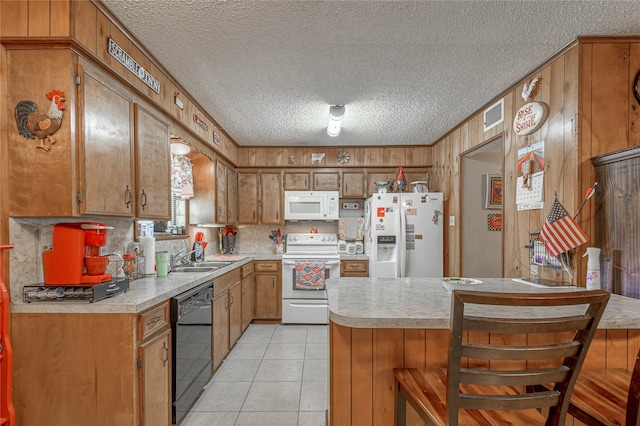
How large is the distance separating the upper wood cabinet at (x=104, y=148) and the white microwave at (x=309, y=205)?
2.54 metres

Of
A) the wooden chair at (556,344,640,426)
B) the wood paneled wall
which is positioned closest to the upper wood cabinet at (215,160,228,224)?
the wood paneled wall

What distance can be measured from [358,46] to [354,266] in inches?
111

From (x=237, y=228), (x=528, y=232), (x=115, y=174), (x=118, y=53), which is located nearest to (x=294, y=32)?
(x=118, y=53)

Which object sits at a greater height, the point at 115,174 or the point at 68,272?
the point at 115,174

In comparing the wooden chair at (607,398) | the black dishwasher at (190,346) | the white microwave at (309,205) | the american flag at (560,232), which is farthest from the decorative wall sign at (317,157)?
the wooden chair at (607,398)

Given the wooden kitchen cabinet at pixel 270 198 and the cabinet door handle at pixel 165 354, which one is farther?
the wooden kitchen cabinet at pixel 270 198

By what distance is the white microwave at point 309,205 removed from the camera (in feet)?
14.5

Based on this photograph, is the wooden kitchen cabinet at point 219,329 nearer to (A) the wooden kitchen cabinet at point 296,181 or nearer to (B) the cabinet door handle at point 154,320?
(B) the cabinet door handle at point 154,320

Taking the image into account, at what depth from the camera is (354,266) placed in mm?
4137

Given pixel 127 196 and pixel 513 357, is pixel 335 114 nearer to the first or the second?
pixel 127 196

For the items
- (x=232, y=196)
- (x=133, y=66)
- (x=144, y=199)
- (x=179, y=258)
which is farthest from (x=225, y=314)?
(x=133, y=66)

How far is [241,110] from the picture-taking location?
3.06 m

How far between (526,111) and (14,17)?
3.20 metres

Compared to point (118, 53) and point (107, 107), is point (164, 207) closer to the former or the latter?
point (107, 107)
